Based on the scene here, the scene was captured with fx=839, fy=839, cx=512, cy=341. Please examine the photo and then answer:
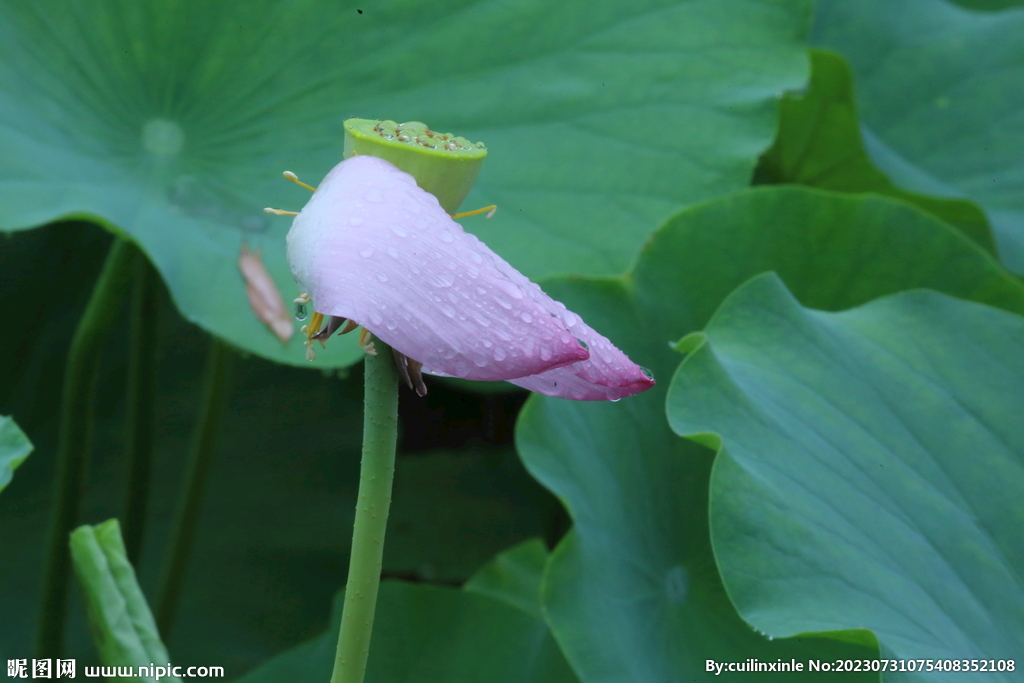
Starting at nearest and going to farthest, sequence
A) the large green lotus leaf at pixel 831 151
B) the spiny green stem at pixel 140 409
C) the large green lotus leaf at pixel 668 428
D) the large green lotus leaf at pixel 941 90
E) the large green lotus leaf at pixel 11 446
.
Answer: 1. the large green lotus leaf at pixel 11 446
2. the large green lotus leaf at pixel 668 428
3. the spiny green stem at pixel 140 409
4. the large green lotus leaf at pixel 831 151
5. the large green lotus leaf at pixel 941 90

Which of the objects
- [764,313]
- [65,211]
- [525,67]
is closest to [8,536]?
[65,211]

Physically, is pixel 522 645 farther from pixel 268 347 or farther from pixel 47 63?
pixel 47 63

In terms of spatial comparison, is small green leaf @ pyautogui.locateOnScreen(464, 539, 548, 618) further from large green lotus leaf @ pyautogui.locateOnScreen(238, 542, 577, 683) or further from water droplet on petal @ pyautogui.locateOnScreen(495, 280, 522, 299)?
water droplet on petal @ pyautogui.locateOnScreen(495, 280, 522, 299)

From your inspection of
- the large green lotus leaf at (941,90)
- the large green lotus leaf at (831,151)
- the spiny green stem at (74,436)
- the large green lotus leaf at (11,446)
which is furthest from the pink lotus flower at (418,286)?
the large green lotus leaf at (941,90)

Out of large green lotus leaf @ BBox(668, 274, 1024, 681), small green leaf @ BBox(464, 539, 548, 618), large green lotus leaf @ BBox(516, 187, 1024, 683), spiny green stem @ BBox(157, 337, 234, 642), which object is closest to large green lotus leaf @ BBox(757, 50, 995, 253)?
large green lotus leaf @ BBox(516, 187, 1024, 683)

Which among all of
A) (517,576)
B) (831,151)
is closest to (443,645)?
(517,576)

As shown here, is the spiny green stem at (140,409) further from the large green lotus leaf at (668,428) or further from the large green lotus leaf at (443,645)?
the large green lotus leaf at (668,428)
